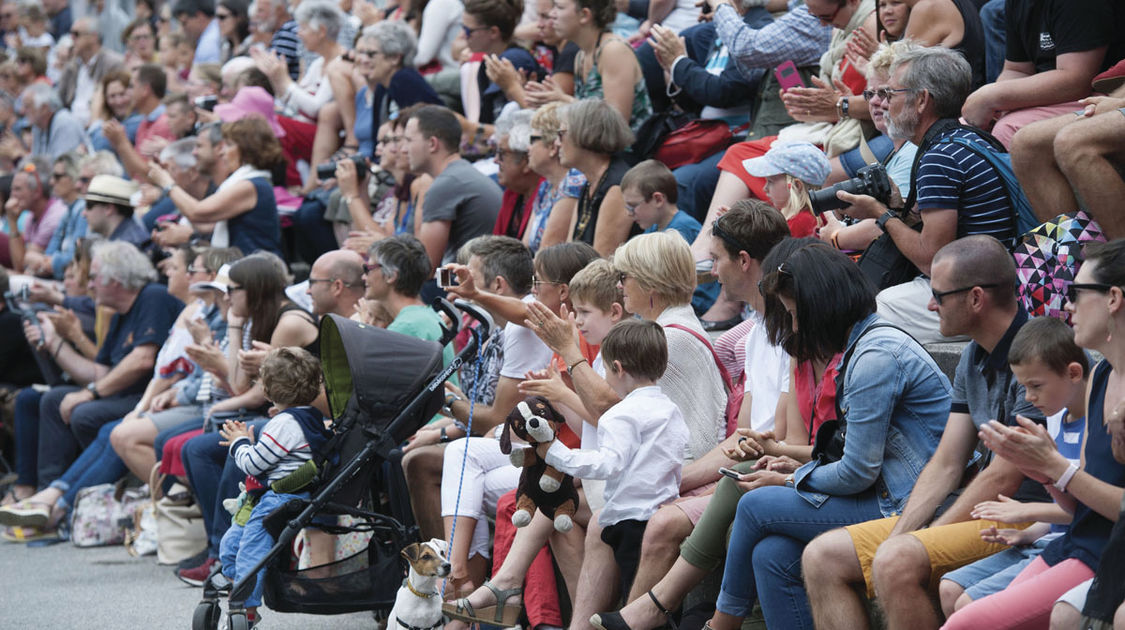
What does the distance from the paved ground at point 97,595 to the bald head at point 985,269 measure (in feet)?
10.1

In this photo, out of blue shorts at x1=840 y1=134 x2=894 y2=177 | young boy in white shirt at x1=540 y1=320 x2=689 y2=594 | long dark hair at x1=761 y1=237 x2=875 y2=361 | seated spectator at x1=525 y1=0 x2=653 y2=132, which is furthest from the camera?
seated spectator at x1=525 y1=0 x2=653 y2=132

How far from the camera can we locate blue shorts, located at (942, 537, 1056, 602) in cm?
318

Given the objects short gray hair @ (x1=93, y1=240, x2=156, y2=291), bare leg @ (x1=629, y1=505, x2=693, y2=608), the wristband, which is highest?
the wristband

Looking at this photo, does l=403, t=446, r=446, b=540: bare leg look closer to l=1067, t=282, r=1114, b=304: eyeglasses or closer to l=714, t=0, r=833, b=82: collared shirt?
l=714, t=0, r=833, b=82: collared shirt

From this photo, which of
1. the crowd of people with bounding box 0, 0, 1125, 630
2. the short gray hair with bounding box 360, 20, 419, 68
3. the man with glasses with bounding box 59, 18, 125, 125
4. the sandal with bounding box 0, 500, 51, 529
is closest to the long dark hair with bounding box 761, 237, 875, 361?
the crowd of people with bounding box 0, 0, 1125, 630

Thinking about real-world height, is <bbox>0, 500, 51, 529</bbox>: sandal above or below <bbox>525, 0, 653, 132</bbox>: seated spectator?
below

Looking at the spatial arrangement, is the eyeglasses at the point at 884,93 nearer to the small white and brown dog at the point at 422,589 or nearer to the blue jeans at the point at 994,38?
the blue jeans at the point at 994,38

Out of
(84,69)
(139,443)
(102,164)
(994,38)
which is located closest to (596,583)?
(994,38)

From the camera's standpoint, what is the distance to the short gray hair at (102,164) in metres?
10.1

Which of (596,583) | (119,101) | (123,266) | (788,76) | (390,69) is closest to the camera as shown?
(596,583)

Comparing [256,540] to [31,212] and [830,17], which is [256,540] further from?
[31,212]

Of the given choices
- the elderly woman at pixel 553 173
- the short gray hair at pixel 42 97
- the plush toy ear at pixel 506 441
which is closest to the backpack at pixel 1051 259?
the plush toy ear at pixel 506 441

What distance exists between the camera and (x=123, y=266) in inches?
311

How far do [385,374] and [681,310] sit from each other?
3.75 feet
